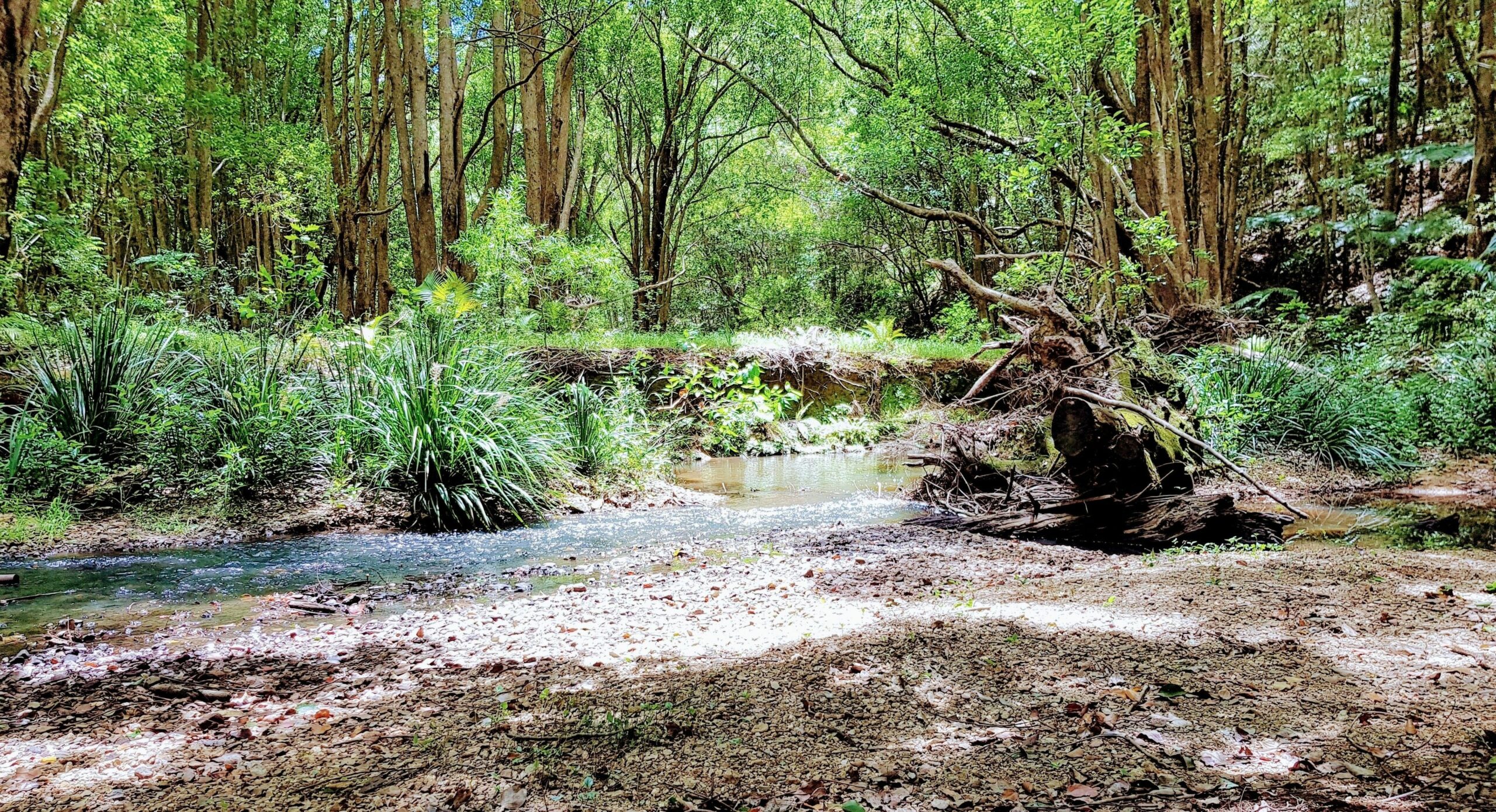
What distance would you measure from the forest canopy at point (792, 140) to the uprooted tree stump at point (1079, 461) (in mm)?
1583

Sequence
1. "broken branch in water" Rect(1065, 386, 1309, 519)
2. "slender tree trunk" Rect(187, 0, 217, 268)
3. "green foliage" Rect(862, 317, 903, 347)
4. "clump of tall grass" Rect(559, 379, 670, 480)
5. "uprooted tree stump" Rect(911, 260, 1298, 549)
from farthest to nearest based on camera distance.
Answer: "green foliage" Rect(862, 317, 903, 347)
"slender tree trunk" Rect(187, 0, 217, 268)
"clump of tall grass" Rect(559, 379, 670, 480)
"uprooted tree stump" Rect(911, 260, 1298, 549)
"broken branch in water" Rect(1065, 386, 1309, 519)

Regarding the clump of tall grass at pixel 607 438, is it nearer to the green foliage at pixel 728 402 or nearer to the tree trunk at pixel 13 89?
the green foliage at pixel 728 402

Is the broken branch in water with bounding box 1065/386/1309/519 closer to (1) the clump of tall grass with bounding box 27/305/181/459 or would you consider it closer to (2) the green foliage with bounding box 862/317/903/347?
(1) the clump of tall grass with bounding box 27/305/181/459

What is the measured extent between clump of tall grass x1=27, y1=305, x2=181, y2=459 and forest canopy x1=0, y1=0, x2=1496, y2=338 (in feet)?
3.33

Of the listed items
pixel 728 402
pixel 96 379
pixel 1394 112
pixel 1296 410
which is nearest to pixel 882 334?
pixel 728 402

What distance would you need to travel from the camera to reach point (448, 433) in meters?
6.00

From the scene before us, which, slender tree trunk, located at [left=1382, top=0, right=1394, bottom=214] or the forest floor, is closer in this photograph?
the forest floor

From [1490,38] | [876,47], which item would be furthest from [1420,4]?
[876,47]

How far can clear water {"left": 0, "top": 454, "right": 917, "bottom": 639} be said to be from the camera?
366cm

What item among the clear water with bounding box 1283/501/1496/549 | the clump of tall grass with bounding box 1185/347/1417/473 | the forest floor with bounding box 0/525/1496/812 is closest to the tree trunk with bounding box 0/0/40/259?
the forest floor with bounding box 0/525/1496/812

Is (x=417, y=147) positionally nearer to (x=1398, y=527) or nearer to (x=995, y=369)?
(x=995, y=369)

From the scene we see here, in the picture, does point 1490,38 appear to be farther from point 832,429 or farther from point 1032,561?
point 1032,561

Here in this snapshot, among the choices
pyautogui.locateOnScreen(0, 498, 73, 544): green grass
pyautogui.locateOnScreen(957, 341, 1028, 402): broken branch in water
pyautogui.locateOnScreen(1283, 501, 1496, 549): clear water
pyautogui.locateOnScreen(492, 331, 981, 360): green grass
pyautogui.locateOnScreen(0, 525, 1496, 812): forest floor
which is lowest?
pyautogui.locateOnScreen(1283, 501, 1496, 549): clear water

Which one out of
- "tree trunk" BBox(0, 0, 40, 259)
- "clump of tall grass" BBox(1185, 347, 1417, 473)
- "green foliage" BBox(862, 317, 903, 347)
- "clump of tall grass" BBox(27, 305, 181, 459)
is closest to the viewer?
"tree trunk" BBox(0, 0, 40, 259)
